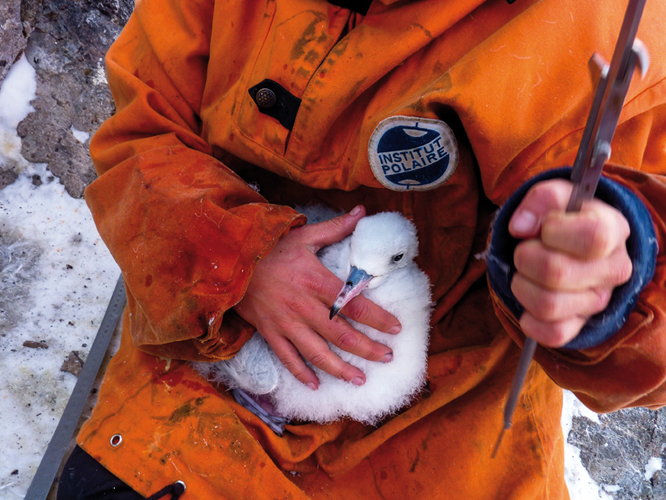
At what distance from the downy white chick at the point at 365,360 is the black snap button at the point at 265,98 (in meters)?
0.51

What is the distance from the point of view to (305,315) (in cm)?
149

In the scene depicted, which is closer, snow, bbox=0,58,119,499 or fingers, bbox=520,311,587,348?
fingers, bbox=520,311,587,348

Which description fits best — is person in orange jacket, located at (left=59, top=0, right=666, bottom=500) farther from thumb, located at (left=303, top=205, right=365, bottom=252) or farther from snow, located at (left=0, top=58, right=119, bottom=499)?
snow, located at (left=0, top=58, right=119, bottom=499)

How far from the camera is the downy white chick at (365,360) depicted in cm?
148

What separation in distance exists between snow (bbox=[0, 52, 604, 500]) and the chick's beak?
1621 mm

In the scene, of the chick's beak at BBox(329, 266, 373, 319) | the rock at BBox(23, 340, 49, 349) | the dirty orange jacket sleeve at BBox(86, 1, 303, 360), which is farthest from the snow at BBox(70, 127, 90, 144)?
the chick's beak at BBox(329, 266, 373, 319)

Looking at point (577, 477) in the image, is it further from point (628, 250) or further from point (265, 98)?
point (265, 98)

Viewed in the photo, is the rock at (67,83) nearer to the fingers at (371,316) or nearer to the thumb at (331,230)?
→ the thumb at (331,230)

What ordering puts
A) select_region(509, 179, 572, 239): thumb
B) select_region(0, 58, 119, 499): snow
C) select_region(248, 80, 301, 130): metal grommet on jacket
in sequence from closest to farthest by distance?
select_region(509, 179, 572, 239): thumb, select_region(248, 80, 301, 130): metal grommet on jacket, select_region(0, 58, 119, 499): snow

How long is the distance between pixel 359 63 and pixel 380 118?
177mm

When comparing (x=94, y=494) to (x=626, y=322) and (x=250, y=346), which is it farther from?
(x=626, y=322)

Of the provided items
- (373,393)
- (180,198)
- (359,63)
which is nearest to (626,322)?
(373,393)

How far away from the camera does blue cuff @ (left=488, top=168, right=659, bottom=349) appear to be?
819 millimetres

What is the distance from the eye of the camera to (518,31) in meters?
1.06
